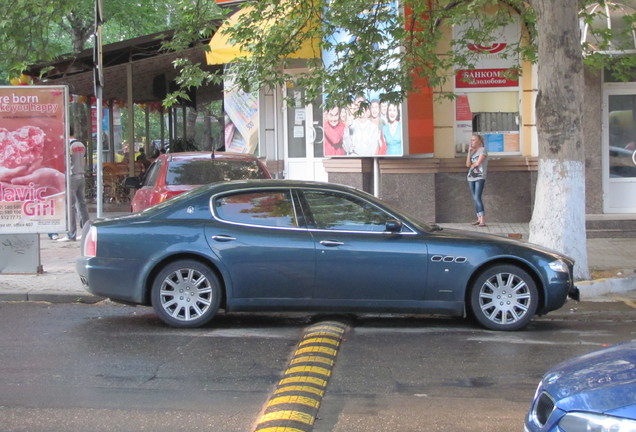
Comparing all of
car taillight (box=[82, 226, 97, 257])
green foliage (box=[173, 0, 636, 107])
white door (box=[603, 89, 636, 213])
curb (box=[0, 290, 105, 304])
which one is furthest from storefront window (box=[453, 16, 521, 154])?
car taillight (box=[82, 226, 97, 257])

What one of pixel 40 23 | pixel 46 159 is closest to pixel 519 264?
pixel 46 159

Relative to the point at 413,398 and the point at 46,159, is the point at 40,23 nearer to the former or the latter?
the point at 46,159

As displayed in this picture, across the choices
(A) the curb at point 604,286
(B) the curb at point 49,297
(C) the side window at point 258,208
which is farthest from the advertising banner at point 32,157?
(A) the curb at point 604,286

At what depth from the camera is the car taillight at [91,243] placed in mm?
7750

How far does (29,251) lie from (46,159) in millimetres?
1295

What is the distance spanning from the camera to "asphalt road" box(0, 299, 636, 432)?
5.25 metres

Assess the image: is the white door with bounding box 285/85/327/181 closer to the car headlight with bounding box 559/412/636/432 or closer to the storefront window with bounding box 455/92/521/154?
the storefront window with bounding box 455/92/521/154

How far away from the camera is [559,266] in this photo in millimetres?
7852

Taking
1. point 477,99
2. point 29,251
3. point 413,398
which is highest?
point 477,99

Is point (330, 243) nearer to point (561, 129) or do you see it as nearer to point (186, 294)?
point (186, 294)

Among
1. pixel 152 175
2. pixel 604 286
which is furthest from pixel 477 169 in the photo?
pixel 152 175

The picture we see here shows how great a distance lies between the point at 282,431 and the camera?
191 inches

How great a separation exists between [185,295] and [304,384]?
7.55ft

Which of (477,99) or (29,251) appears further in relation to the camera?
(477,99)
